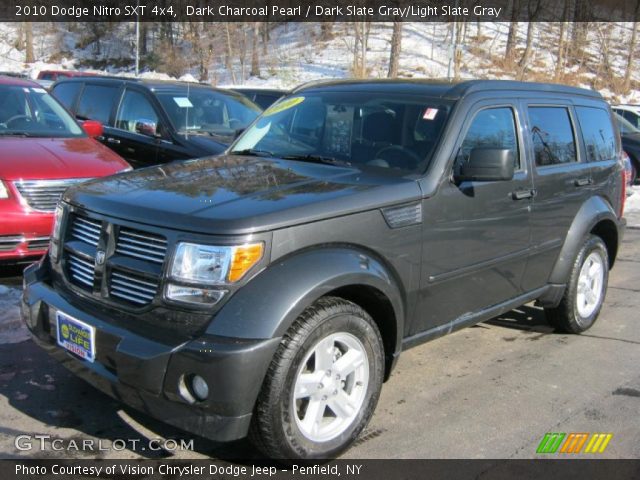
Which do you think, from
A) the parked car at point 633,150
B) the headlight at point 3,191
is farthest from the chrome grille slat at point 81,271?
the parked car at point 633,150

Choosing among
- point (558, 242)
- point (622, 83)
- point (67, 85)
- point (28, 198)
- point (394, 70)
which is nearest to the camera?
point (558, 242)

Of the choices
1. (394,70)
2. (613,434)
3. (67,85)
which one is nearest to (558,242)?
(613,434)

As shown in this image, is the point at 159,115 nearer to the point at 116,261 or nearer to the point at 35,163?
the point at 35,163

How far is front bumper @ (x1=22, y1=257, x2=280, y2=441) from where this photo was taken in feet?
8.77

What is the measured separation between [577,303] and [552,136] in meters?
1.37

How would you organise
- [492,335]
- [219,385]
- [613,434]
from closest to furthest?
[219,385]
[613,434]
[492,335]

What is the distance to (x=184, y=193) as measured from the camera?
10.5ft

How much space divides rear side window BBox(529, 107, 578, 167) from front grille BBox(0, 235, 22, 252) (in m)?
4.26

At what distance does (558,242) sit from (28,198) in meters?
4.39

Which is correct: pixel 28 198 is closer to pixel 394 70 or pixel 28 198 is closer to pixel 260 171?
pixel 260 171

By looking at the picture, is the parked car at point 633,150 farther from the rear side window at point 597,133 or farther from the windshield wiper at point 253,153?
the windshield wiper at point 253,153

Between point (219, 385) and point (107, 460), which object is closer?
point (219, 385)

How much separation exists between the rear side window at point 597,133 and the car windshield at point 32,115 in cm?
512

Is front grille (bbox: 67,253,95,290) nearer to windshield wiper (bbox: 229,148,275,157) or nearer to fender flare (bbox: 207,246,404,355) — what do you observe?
fender flare (bbox: 207,246,404,355)
